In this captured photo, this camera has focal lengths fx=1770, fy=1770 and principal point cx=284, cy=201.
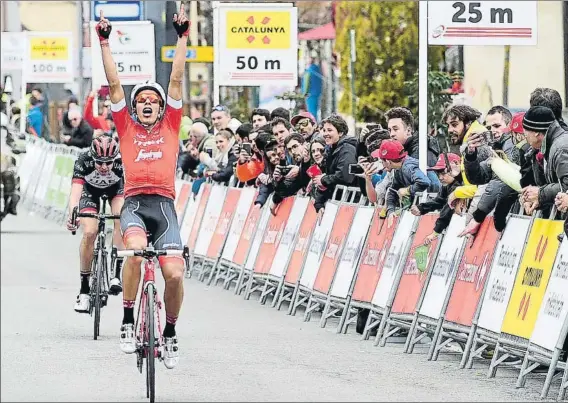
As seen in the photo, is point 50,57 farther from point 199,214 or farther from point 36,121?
point 199,214

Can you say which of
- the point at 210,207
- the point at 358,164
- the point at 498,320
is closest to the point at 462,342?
the point at 498,320

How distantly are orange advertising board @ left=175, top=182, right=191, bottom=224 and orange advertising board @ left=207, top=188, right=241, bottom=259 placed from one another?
7.72ft

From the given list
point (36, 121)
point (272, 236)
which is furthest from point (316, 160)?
point (36, 121)

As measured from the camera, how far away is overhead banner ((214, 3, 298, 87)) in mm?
24016

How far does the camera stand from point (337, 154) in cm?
1678

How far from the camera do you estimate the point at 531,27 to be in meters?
16.5

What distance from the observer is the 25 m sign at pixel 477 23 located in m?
16.3

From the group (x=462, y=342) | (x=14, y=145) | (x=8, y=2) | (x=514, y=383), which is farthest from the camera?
(x=8, y=2)

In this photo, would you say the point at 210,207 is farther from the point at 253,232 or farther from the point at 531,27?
the point at 531,27

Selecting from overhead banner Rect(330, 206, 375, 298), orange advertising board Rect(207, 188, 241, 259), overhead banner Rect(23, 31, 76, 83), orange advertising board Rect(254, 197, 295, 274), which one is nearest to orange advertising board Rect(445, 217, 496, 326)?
overhead banner Rect(330, 206, 375, 298)

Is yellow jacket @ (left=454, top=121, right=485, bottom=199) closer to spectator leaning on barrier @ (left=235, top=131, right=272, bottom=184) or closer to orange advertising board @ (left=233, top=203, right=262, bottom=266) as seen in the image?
orange advertising board @ (left=233, top=203, right=262, bottom=266)

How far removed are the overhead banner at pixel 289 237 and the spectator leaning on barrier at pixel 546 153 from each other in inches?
236

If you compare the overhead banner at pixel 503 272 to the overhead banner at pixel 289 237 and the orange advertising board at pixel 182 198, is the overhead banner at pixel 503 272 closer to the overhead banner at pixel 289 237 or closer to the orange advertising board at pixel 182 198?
the overhead banner at pixel 289 237

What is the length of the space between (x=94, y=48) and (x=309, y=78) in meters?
8.48
